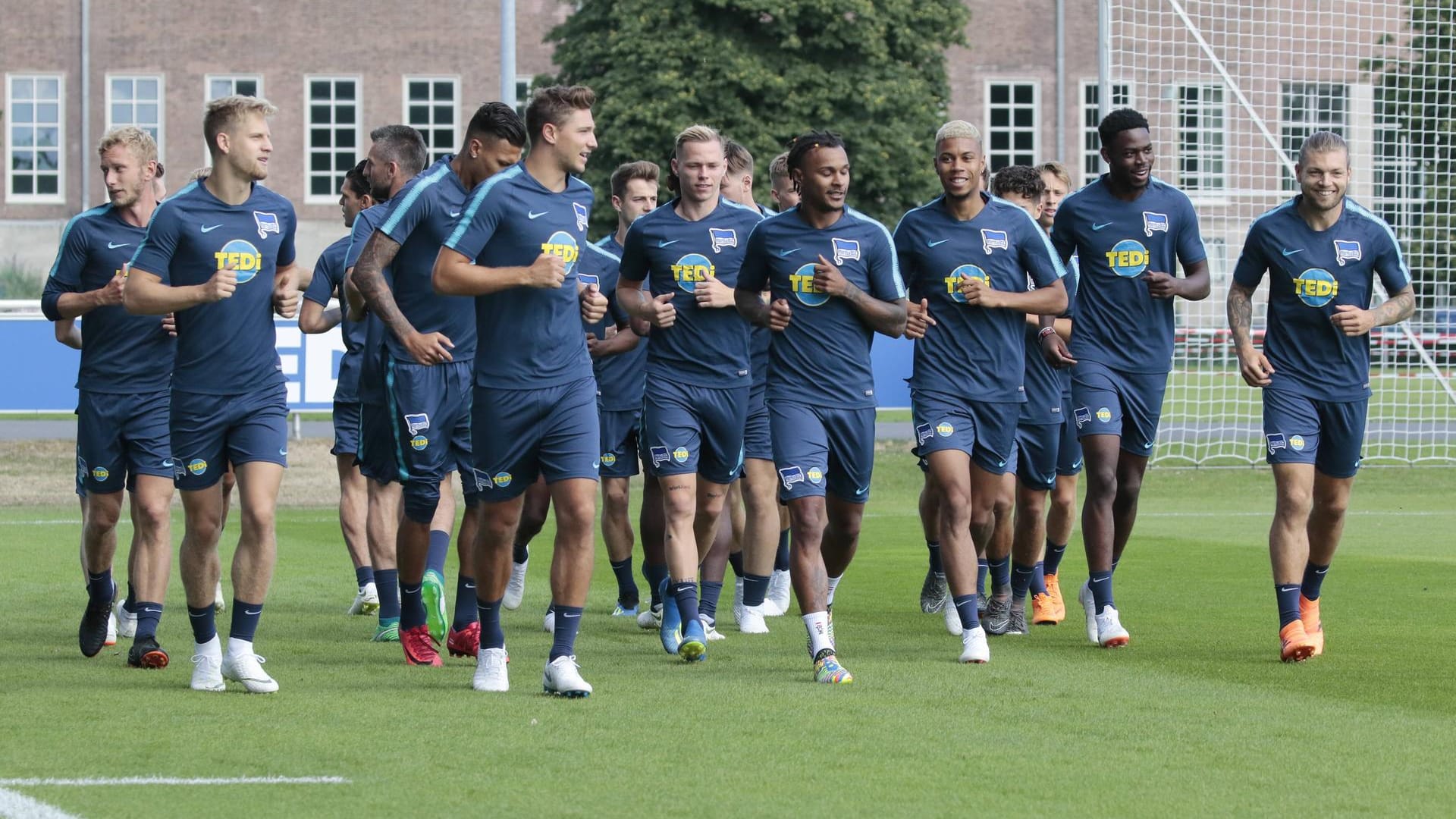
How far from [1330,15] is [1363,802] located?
20.0m

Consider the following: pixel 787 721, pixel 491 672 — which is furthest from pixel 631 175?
pixel 787 721

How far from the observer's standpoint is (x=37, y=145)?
47750mm

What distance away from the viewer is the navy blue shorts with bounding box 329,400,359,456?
1045cm

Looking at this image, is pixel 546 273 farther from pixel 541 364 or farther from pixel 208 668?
pixel 208 668

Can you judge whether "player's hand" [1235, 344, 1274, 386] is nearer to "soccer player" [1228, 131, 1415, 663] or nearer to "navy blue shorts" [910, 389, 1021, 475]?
"soccer player" [1228, 131, 1415, 663]

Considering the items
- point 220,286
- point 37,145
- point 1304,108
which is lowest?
point 220,286

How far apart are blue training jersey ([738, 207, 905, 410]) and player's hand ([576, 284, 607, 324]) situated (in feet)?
2.97

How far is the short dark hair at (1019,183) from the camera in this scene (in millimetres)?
10312

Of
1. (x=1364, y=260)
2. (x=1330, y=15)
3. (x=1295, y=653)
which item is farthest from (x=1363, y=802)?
(x=1330, y=15)

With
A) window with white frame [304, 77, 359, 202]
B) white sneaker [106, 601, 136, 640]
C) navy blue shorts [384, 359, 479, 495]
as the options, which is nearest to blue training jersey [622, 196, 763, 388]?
navy blue shorts [384, 359, 479, 495]

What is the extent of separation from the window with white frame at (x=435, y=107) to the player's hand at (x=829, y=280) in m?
40.3

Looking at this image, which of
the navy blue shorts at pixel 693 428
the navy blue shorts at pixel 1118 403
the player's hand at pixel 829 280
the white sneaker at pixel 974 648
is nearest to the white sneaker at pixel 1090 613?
the navy blue shorts at pixel 1118 403

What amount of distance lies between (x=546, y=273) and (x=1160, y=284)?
11.0 ft

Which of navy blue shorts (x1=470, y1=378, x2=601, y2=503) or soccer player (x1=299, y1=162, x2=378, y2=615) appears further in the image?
soccer player (x1=299, y1=162, x2=378, y2=615)
